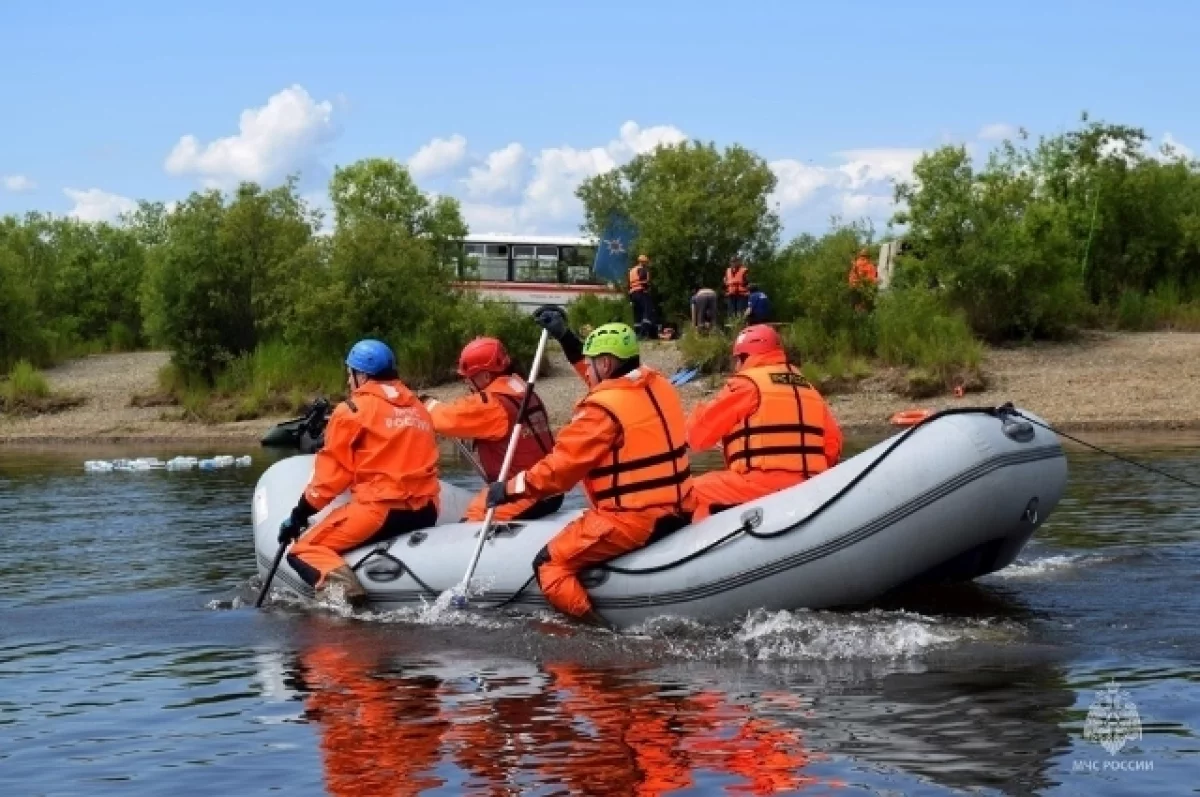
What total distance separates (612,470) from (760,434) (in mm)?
963

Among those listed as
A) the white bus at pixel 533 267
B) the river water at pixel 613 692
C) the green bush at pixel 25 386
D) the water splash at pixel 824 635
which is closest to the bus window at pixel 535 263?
the white bus at pixel 533 267

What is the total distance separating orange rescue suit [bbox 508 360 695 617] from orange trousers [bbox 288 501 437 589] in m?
1.17

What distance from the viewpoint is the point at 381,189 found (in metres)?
35.5

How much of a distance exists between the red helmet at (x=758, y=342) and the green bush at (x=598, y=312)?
17254 millimetres

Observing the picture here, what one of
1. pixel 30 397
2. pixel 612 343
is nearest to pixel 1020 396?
pixel 612 343

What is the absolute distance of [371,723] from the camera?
750 cm

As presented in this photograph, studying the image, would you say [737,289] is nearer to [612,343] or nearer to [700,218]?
[700,218]

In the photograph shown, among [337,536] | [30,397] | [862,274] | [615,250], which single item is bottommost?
[30,397]

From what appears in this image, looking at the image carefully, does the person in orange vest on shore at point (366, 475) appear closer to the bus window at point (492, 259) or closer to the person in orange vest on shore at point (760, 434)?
the person in orange vest on shore at point (760, 434)

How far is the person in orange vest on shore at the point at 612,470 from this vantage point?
356 inches

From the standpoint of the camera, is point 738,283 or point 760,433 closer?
point 760,433

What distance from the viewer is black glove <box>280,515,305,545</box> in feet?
33.8

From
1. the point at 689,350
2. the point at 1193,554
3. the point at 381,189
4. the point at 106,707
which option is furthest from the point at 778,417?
the point at 381,189

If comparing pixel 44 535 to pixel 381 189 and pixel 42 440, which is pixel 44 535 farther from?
pixel 381 189
